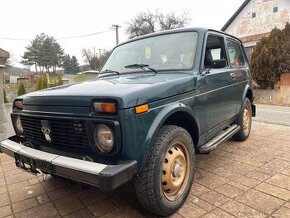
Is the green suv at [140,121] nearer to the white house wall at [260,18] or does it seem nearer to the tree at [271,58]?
the tree at [271,58]

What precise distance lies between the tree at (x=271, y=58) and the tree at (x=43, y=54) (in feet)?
150

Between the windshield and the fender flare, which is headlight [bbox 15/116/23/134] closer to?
the windshield

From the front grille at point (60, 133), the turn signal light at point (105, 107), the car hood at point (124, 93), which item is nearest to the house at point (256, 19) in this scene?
the car hood at point (124, 93)

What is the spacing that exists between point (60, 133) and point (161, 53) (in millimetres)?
1698

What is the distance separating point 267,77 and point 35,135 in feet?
40.4

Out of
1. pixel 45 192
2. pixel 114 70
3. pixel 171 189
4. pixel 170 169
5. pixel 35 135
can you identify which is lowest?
pixel 45 192

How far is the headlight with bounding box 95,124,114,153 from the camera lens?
2.30m

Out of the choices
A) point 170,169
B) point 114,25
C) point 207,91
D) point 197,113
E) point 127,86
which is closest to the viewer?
point 127,86

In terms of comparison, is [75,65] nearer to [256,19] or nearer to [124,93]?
[256,19]

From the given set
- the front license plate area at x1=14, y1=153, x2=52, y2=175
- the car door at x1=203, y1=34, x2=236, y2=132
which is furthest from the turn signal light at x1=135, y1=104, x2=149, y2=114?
the car door at x1=203, y1=34, x2=236, y2=132

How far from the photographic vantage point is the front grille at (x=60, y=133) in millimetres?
2467

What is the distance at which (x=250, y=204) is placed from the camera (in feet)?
9.61

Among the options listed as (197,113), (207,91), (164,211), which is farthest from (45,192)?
(207,91)

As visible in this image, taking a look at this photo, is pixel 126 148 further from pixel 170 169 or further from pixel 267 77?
pixel 267 77
